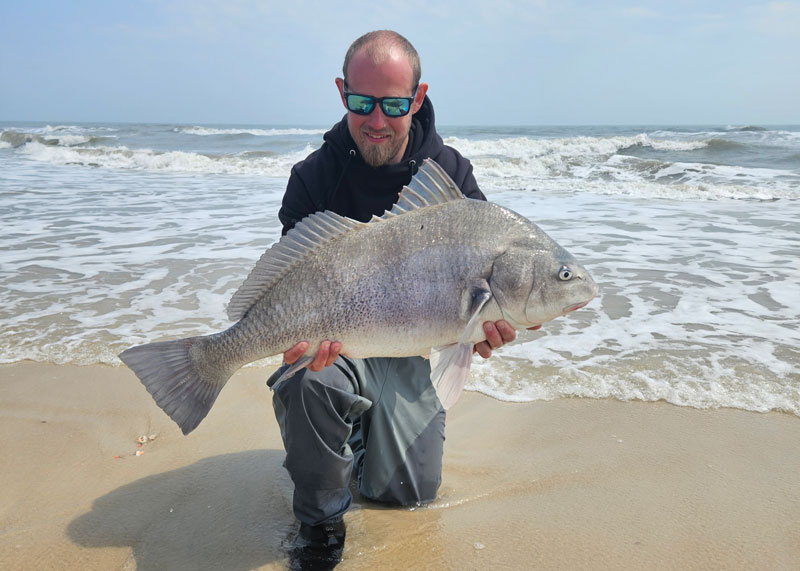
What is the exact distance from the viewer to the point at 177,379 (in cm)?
250

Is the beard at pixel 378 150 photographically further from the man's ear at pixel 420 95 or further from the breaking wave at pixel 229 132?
the breaking wave at pixel 229 132

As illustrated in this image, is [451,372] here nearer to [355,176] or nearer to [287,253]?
[287,253]

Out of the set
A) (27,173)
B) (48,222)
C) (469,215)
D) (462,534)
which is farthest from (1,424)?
(27,173)

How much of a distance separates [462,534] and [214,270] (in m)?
5.10

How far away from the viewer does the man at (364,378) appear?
2637 mm

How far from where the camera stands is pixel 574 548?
2604 millimetres

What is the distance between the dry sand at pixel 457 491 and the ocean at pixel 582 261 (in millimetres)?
473

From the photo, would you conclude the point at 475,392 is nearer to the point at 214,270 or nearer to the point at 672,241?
the point at 214,270

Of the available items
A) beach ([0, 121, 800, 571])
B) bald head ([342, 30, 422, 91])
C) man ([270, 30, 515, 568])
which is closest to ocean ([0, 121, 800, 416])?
beach ([0, 121, 800, 571])

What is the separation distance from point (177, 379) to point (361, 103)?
1608 mm

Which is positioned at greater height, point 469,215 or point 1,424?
point 469,215

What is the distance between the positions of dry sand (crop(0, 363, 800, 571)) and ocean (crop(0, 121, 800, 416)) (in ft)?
1.55

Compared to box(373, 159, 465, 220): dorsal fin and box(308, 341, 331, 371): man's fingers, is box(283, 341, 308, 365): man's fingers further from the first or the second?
box(373, 159, 465, 220): dorsal fin

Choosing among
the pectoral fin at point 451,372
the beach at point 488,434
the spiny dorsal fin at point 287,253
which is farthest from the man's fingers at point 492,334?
the beach at point 488,434
